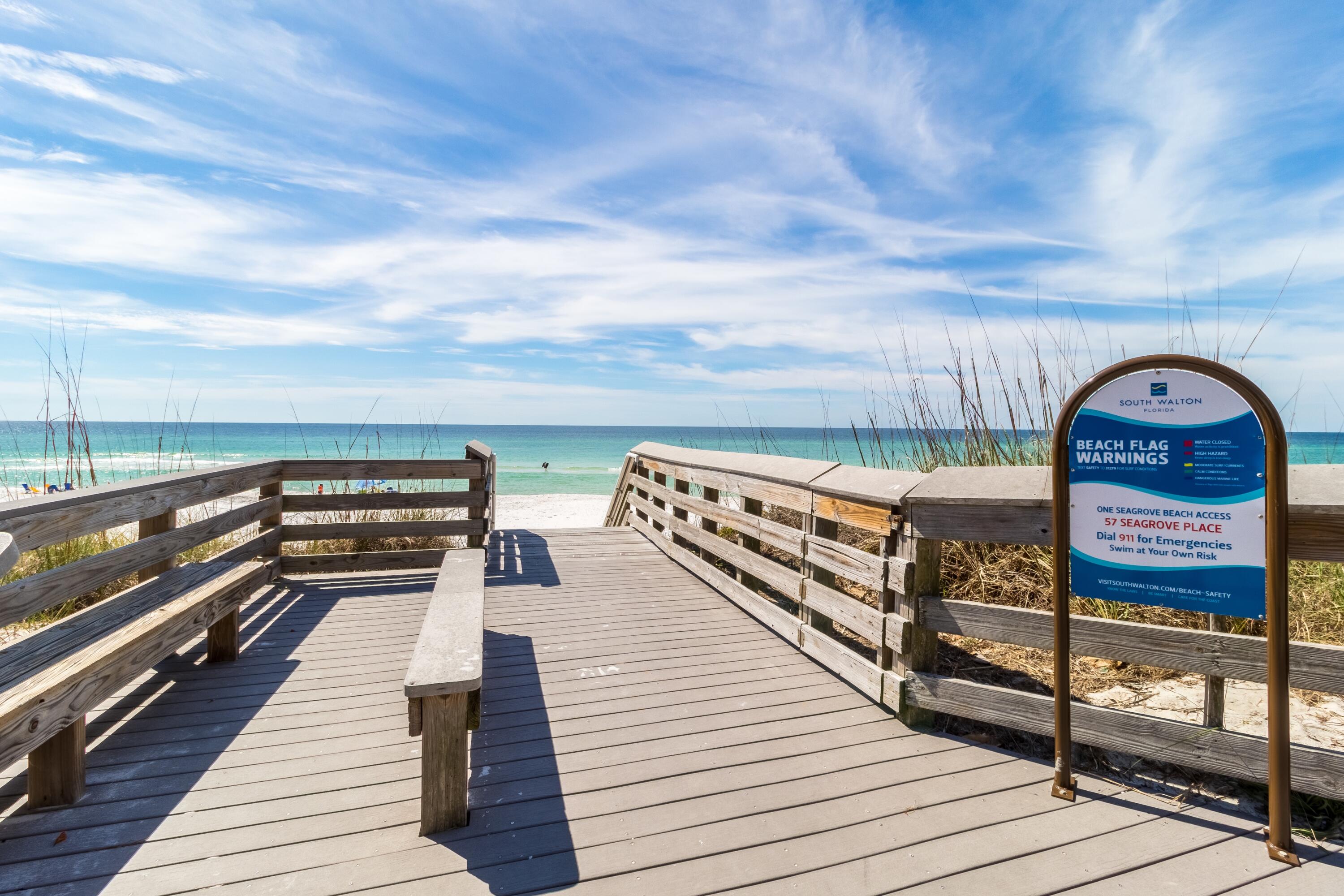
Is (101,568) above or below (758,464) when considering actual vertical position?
below

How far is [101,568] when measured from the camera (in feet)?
10.5

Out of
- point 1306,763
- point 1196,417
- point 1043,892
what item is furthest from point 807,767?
point 1196,417

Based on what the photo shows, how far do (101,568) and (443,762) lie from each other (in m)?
2.36

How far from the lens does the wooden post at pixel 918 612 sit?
111 inches

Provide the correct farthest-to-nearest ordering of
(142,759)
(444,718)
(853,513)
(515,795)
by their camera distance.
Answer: (853,513)
(142,759)
(515,795)
(444,718)

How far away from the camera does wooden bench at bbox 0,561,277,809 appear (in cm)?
200

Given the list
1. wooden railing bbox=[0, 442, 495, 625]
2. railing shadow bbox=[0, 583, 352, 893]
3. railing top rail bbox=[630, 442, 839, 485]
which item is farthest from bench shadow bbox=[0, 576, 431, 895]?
railing top rail bbox=[630, 442, 839, 485]

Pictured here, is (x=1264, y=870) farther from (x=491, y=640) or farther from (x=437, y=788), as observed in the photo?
(x=491, y=640)

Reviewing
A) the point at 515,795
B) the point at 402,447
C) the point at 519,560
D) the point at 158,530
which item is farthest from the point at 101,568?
the point at 402,447

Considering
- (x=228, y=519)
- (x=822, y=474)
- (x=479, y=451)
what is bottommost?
(x=228, y=519)

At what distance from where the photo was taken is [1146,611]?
11.8 ft

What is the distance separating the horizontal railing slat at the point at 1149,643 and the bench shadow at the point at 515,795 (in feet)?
5.61

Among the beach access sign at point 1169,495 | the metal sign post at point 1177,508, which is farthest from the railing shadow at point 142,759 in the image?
the beach access sign at point 1169,495

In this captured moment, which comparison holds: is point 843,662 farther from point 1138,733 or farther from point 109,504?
point 109,504
